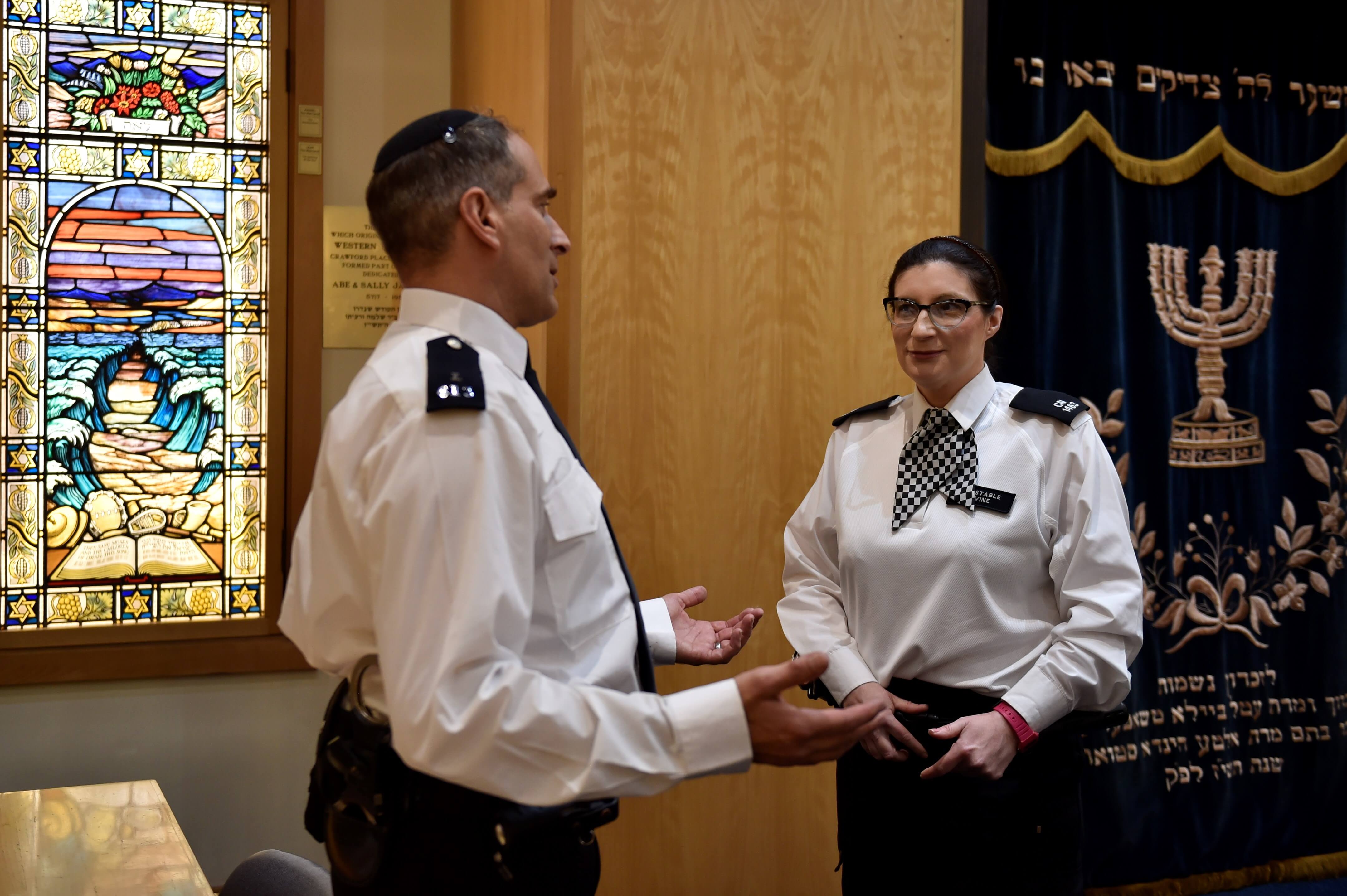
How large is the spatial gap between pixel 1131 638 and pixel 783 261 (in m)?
1.19

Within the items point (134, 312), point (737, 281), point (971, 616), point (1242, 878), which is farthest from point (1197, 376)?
point (134, 312)

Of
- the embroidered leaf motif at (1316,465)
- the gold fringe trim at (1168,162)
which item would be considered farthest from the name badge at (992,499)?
the embroidered leaf motif at (1316,465)

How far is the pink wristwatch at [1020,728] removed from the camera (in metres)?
1.70

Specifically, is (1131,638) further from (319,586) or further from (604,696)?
(319,586)

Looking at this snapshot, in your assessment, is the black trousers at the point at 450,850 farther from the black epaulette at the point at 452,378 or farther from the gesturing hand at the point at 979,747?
the gesturing hand at the point at 979,747

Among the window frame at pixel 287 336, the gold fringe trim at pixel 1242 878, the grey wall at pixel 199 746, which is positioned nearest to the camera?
the grey wall at pixel 199 746

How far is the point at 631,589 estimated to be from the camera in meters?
1.30

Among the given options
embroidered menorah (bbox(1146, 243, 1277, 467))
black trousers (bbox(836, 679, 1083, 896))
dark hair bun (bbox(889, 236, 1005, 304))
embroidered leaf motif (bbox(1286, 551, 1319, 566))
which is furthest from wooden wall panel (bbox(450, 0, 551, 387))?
embroidered leaf motif (bbox(1286, 551, 1319, 566))

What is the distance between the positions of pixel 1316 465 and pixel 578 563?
3066mm

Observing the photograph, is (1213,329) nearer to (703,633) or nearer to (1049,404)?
(1049,404)

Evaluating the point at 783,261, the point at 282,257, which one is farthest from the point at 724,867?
the point at 282,257

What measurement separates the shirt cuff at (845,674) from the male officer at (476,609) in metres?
0.62

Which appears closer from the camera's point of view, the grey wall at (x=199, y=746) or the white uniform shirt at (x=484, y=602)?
the white uniform shirt at (x=484, y=602)

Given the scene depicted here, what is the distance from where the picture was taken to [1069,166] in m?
3.18
